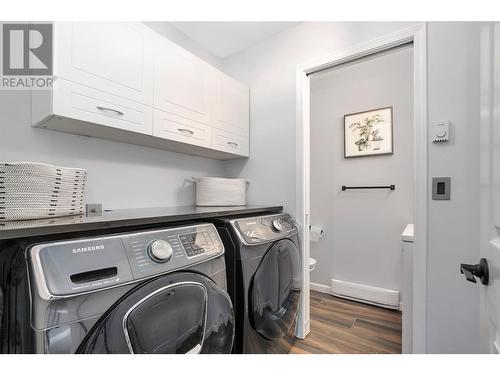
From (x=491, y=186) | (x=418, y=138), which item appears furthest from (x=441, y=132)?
(x=491, y=186)

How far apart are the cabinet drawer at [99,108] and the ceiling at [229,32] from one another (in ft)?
3.31

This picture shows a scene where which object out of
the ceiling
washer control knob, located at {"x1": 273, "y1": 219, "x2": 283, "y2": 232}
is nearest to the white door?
washer control knob, located at {"x1": 273, "y1": 219, "x2": 283, "y2": 232}

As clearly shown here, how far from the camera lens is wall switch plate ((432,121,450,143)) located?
4.22 ft

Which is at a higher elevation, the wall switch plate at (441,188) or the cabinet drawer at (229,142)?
the cabinet drawer at (229,142)

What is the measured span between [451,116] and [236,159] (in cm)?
158

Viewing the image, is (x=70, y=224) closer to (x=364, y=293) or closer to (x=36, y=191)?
(x=36, y=191)

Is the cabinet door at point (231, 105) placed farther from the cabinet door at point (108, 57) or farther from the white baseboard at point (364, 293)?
the white baseboard at point (364, 293)

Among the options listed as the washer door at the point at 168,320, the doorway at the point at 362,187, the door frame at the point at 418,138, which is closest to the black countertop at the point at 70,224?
the washer door at the point at 168,320

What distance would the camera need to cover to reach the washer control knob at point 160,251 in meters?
0.88

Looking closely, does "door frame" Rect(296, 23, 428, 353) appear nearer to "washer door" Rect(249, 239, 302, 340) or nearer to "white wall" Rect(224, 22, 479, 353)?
"white wall" Rect(224, 22, 479, 353)

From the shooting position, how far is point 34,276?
639 millimetres
